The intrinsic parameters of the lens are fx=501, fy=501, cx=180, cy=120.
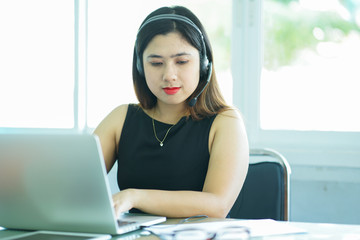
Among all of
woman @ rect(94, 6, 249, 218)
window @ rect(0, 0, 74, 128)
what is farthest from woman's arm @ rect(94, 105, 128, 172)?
window @ rect(0, 0, 74, 128)

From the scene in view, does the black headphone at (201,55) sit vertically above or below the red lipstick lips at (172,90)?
above

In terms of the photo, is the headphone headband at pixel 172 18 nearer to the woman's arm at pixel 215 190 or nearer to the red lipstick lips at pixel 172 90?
the red lipstick lips at pixel 172 90

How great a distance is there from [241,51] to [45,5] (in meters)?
1.25

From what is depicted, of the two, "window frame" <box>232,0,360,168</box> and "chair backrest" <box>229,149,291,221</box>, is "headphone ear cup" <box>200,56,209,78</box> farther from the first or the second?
"window frame" <box>232,0,360,168</box>

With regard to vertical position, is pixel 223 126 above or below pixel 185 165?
above

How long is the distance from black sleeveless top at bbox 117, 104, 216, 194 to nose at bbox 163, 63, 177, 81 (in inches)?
8.1

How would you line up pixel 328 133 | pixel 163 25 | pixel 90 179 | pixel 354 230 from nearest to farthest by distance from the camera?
pixel 90 179 → pixel 354 230 → pixel 163 25 → pixel 328 133

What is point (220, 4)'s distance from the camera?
8.97 ft

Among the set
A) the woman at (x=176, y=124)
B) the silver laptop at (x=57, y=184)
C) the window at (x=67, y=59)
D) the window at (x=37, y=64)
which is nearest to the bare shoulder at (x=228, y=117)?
the woman at (x=176, y=124)

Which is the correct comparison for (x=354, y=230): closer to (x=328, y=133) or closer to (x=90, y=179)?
(x=90, y=179)

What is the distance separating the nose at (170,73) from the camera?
5.01ft

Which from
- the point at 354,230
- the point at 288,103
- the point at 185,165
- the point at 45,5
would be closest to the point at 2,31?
the point at 45,5

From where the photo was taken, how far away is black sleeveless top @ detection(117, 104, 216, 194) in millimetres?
1613

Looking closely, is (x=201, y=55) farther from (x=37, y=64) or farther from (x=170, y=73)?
(x=37, y=64)
